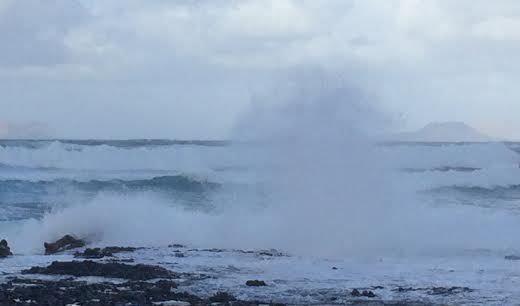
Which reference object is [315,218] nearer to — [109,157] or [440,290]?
A: [440,290]

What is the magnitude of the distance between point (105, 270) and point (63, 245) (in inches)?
215

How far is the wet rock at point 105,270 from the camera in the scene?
14.5 meters

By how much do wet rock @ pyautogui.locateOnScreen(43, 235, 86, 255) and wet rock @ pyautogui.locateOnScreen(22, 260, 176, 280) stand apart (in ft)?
14.0

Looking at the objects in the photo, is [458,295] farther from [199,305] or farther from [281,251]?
[281,251]

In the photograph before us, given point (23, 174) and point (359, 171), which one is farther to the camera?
point (23, 174)

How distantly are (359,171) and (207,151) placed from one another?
1517 inches

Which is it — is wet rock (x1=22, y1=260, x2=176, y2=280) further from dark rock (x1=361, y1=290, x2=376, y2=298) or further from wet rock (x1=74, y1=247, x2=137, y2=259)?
dark rock (x1=361, y1=290, x2=376, y2=298)

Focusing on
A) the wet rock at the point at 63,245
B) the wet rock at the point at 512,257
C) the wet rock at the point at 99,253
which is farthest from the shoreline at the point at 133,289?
the wet rock at the point at 512,257

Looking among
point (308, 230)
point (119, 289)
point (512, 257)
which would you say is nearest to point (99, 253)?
point (119, 289)

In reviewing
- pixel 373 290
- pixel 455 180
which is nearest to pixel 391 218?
pixel 373 290

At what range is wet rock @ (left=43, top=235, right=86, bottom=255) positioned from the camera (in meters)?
19.6

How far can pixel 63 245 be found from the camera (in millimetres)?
20000

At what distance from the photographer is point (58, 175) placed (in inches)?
1897

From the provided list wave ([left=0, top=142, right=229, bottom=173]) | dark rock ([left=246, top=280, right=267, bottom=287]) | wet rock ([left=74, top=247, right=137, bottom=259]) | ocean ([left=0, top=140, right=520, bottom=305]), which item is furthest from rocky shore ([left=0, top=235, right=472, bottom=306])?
wave ([left=0, top=142, right=229, bottom=173])
